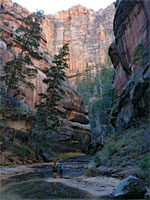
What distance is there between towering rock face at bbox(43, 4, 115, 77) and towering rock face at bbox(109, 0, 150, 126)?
7583 cm

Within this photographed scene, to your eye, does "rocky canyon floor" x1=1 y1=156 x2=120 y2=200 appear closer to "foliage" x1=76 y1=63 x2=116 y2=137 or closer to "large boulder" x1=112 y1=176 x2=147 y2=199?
"large boulder" x1=112 y1=176 x2=147 y2=199

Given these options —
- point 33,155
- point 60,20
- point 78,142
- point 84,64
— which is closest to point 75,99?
point 78,142

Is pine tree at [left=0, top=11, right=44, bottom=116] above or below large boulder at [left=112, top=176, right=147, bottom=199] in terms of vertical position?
above

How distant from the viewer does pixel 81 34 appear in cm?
11462

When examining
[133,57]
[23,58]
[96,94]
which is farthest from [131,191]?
[96,94]

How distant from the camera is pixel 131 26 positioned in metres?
25.2

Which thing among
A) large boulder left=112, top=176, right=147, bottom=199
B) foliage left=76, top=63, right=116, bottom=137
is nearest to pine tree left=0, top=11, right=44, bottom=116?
large boulder left=112, top=176, right=147, bottom=199

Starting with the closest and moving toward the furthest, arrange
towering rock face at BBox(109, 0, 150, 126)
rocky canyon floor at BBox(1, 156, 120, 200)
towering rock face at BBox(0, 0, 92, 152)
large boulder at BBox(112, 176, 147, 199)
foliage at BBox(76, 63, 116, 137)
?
large boulder at BBox(112, 176, 147, 199) → rocky canyon floor at BBox(1, 156, 120, 200) → towering rock face at BBox(109, 0, 150, 126) → towering rock face at BBox(0, 0, 92, 152) → foliage at BBox(76, 63, 116, 137)

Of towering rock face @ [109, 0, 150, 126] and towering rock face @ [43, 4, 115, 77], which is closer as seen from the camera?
towering rock face @ [109, 0, 150, 126]

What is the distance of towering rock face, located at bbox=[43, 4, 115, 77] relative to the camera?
107 meters

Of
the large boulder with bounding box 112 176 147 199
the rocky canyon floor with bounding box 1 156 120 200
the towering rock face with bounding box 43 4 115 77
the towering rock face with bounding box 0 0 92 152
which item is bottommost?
the rocky canyon floor with bounding box 1 156 120 200

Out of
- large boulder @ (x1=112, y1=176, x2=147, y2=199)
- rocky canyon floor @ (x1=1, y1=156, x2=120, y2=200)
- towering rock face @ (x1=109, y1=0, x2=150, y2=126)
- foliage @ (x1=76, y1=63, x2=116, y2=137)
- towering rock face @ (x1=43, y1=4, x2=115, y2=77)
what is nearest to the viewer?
large boulder @ (x1=112, y1=176, x2=147, y2=199)

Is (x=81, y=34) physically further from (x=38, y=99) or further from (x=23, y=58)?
(x=23, y=58)

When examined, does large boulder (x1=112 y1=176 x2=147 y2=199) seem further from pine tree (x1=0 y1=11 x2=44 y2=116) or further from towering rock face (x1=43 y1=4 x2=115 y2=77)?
towering rock face (x1=43 y1=4 x2=115 y2=77)
